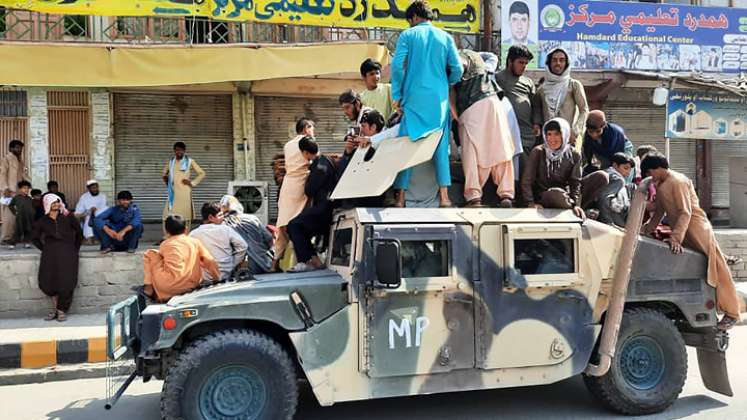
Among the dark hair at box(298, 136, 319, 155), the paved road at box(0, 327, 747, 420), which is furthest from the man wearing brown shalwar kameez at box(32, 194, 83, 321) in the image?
the dark hair at box(298, 136, 319, 155)

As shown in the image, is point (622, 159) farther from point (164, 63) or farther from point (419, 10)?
point (164, 63)

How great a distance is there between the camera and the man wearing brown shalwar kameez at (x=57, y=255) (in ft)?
26.9

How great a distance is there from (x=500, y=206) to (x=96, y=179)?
26.3 ft

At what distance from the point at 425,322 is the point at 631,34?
9.34 meters

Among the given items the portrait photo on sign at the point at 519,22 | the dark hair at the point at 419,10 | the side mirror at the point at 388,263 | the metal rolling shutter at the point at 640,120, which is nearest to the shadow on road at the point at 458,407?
the side mirror at the point at 388,263

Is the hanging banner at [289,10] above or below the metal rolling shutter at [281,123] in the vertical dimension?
above

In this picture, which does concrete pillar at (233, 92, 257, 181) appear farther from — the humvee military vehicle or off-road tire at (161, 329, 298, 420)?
off-road tire at (161, 329, 298, 420)

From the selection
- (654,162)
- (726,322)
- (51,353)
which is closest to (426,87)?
(654,162)

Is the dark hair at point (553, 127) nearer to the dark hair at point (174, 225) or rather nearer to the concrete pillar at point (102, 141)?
the dark hair at point (174, 225)

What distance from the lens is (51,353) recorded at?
6.97 meters

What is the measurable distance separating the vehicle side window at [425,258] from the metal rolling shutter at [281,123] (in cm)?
739

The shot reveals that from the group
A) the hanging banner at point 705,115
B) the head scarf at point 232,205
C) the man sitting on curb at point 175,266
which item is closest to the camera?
the man sitting on curb at point 175,266

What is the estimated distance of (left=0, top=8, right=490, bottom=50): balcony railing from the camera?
33.6ft

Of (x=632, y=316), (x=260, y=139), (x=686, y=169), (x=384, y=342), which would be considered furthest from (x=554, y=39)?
(x=384, y=342)
